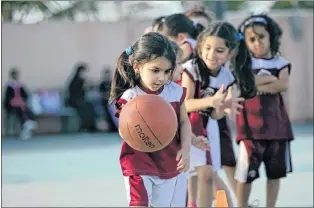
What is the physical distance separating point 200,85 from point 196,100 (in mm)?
302

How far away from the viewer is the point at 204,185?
5.91m

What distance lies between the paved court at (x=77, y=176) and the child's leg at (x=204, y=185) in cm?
144

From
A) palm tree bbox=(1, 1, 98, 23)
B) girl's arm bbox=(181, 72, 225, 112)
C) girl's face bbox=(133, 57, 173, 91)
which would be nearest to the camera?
girl's face bbox=(133, 57, 173, 91)

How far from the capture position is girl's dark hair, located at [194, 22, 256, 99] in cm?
561

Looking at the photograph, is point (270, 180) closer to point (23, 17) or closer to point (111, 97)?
point (111, 97)

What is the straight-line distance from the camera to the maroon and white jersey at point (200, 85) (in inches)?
222

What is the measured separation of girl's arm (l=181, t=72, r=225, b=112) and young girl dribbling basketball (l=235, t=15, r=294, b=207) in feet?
2.07

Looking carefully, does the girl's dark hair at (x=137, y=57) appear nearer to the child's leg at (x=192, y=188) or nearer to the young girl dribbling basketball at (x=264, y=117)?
the young girl dribbling basketball at (x=264, y=117)

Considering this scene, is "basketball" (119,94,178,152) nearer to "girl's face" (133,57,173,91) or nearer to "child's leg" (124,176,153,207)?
"girl's face" (133,57,173,91)

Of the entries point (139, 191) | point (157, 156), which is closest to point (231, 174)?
point (157, 156)

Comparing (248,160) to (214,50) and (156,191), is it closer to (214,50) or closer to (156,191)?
(214,50)

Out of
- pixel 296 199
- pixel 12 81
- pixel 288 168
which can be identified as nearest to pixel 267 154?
pixel 288 168

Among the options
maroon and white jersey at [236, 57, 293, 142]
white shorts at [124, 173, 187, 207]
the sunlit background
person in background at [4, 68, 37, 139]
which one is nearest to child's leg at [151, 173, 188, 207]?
white shorts at [124, 173, 187, 207]

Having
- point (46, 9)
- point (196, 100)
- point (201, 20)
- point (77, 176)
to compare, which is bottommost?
point (77, 176)
